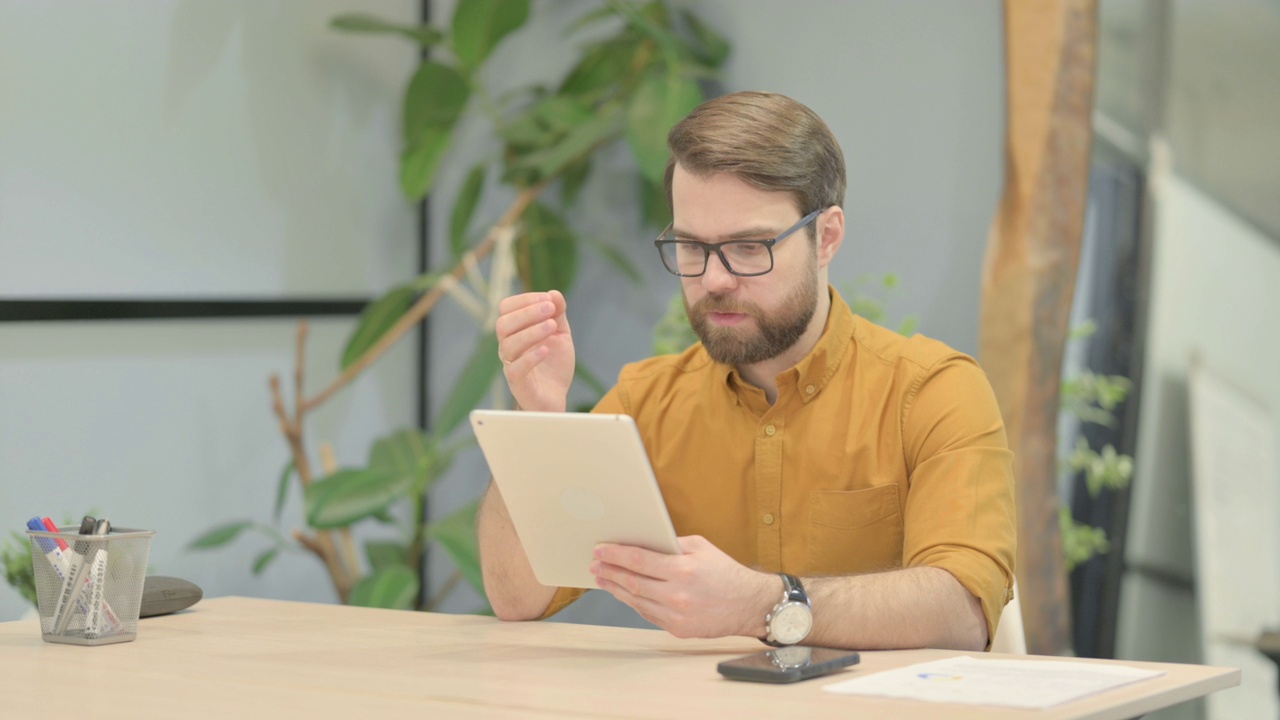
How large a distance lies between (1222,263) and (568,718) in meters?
2.11

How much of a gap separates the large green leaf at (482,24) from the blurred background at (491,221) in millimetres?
309

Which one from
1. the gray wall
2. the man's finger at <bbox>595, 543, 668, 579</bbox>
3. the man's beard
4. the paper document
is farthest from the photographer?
the gray wall

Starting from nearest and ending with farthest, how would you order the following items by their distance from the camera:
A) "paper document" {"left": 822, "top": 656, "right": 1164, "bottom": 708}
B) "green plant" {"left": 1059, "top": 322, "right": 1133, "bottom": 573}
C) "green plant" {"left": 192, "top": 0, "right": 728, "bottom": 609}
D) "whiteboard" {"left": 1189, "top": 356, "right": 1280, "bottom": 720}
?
"paper document" {"left": 822, "top": 656, "right": 1164, "bottom": 708}, "whiteboard" {"left": 1189, "top": 356, "right": 1280, "bottom": 720}, "green plant" {"left": 1059, "top": 322, "right": 1133, "bottom": 573}, "green plant" {"left": 192, "top": 0, "right": 728, "bottom": 609}

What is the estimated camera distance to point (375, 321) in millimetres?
3562

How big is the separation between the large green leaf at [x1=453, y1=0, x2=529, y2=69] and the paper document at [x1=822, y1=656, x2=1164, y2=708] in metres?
2.34

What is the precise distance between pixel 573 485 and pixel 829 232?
2.23ft

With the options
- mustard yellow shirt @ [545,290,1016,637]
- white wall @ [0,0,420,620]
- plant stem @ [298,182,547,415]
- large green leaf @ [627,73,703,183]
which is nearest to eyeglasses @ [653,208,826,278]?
mustard yellow shirt @ [545,290,1016,637]

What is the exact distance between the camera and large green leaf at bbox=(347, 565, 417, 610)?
315cm

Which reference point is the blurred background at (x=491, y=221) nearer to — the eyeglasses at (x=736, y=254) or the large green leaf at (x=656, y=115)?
the large green leaf at (x=656, y=115)

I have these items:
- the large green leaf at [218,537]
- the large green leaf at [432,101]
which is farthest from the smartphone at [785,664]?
the large green leaf at [432,101]

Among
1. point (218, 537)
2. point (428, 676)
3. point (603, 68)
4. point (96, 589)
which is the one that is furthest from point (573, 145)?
point (428, 676)

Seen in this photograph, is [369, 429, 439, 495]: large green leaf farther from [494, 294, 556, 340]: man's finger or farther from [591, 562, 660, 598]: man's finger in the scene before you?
[591, 562, 660, 598]: man's finger

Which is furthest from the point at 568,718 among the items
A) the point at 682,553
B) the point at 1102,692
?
the point at 1102,692

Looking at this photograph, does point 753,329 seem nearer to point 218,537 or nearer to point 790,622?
point 790,622
